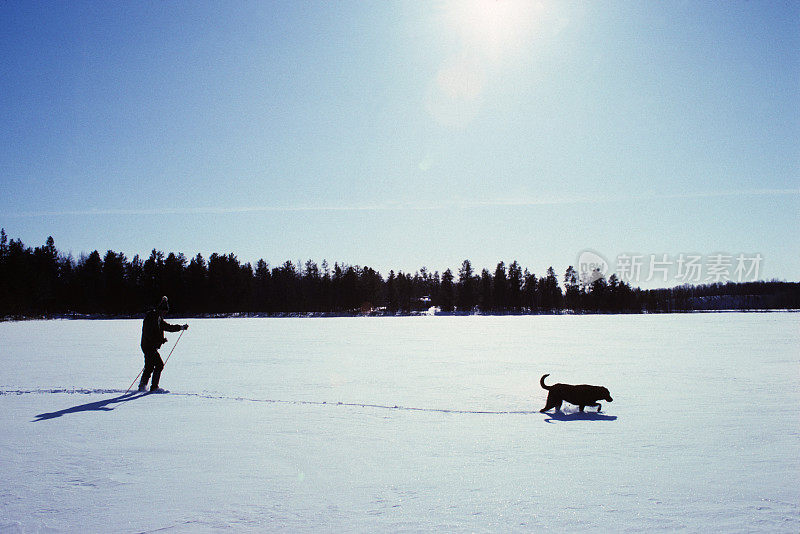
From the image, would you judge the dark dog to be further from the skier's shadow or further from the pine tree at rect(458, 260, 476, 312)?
the pine tree at rect(458, 260, 476, 312)

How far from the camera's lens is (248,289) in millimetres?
86688

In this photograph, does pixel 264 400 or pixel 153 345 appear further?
pixel 153 345

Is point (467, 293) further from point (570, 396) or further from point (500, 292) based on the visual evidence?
point (570, 396)

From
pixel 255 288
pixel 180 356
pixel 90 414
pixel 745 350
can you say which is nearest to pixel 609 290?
pixel 255 288

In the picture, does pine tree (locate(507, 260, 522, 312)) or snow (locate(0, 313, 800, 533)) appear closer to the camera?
snow (locate(0, 313, 800, 533))

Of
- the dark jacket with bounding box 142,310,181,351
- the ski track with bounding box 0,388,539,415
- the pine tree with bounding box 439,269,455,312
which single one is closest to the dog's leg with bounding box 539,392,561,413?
the ski track with bounding box 0,388,539,415

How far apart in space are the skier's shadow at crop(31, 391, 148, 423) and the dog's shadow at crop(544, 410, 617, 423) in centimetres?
708

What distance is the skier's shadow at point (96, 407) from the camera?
7.15 meters

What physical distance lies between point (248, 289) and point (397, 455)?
8627cm

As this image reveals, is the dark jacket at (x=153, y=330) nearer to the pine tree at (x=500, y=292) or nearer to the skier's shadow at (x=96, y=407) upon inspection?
the skier's shadow at (x=96, y=407)

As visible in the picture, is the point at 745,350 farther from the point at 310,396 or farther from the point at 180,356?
the point at 180,356

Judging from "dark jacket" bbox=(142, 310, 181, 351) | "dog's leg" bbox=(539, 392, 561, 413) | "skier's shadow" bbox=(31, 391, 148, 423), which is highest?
"dark jacket" bbox=(142, 310, 181, 351)

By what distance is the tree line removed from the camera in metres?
74.4

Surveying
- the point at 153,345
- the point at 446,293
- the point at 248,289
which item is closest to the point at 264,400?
the point at 153,345
